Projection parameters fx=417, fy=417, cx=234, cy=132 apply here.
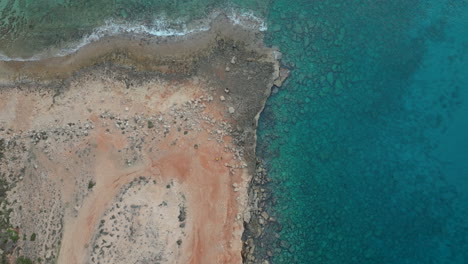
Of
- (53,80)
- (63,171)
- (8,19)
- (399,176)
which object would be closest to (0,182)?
(63,171)

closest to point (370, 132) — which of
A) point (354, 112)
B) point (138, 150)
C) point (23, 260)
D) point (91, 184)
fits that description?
point (354, 112)

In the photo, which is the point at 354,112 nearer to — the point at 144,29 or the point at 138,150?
the point at 138,150

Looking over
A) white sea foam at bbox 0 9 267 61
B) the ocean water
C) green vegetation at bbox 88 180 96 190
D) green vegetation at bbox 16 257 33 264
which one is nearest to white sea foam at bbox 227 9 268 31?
white sea foam at bbox 0 9 267 61

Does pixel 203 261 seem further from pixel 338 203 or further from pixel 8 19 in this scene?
pixel 8 19

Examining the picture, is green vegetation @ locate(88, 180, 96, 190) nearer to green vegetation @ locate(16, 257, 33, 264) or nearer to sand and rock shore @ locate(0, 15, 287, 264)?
sand and rock shore @ locate(0, 15, 287, 264)

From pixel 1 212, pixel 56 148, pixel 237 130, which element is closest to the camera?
pixel 1 212

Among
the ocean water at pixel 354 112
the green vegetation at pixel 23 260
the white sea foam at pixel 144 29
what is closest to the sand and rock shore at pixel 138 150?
the green vegetation at pixel 23 260
